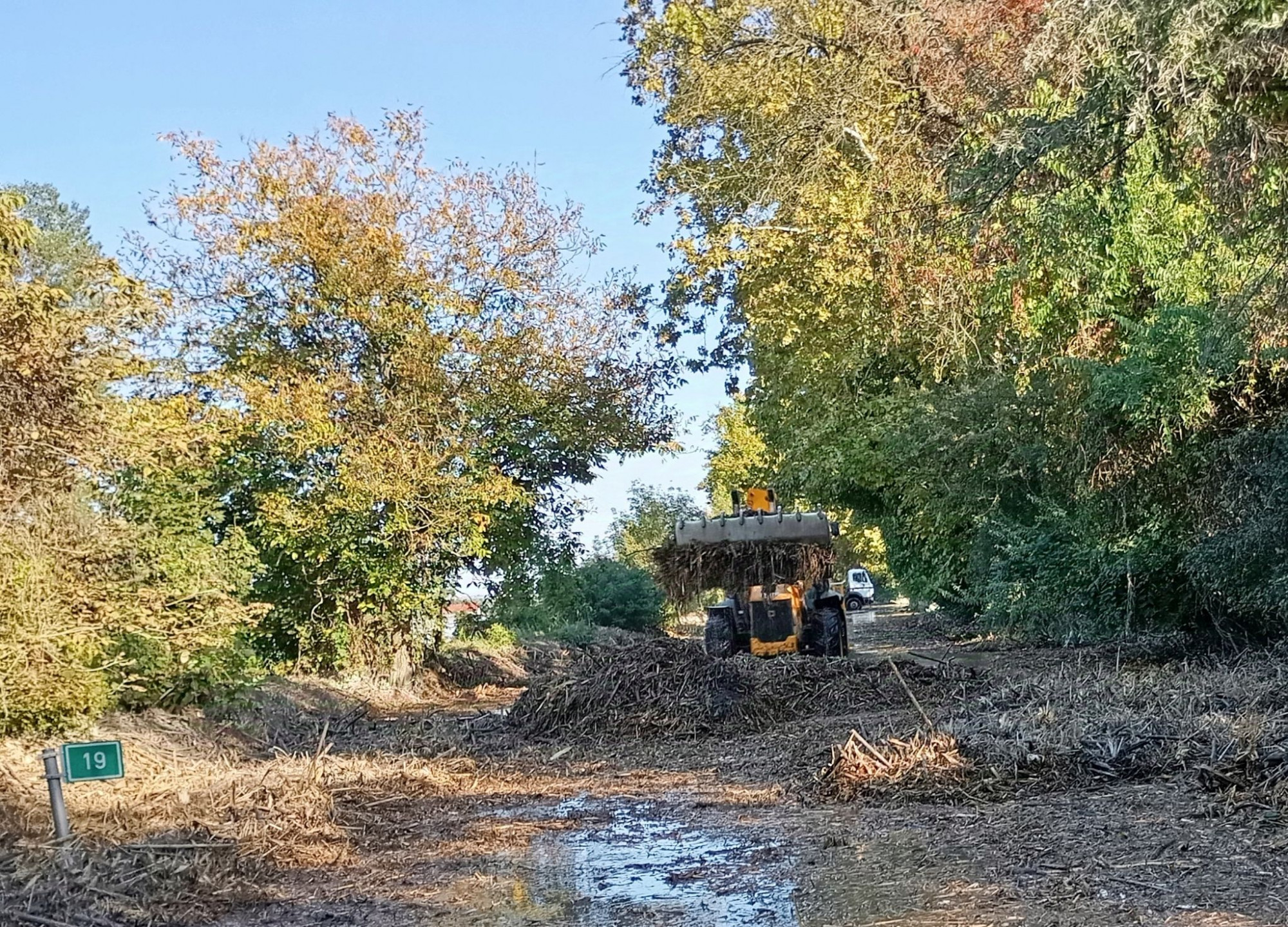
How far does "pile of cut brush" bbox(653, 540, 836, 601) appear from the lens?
1898 centimetres

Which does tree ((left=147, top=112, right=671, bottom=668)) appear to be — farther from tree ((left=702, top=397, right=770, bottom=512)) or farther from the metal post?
tree ((left=702, top=397, right=770, bottom=512))

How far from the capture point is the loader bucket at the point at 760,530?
18.8m

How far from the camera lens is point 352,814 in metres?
8.95

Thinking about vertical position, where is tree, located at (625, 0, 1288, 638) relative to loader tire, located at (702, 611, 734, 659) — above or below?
above

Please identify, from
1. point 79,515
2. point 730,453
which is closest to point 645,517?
point 730,453

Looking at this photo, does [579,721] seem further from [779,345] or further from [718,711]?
[779,345]

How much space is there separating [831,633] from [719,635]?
1.61 meters

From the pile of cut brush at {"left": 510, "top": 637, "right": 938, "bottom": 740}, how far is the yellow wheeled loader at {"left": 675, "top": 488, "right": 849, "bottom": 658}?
3058 millimetres

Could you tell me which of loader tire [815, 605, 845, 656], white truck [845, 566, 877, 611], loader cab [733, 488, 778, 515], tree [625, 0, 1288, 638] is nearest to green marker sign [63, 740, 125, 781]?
tree [625, 0, 1288, 638]

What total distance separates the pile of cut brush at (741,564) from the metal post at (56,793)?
12.9 meters

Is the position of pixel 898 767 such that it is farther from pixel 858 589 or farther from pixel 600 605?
pixel 858 589

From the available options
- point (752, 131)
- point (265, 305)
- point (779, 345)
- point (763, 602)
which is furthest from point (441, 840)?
point (779, 345)

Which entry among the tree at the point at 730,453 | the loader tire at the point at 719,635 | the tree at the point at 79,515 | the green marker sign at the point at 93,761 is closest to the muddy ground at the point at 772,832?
the green marker sign at the point at 93,761

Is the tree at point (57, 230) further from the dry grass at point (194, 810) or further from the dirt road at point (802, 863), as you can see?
the dirt road at point (802, 863)
